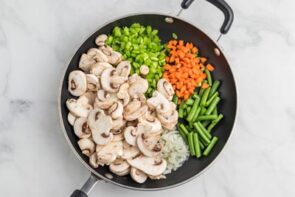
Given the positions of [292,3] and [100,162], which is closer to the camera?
[100,162]

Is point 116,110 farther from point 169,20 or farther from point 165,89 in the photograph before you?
point 169,20

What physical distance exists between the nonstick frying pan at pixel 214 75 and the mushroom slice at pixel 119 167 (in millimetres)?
23

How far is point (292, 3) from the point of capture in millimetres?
1896

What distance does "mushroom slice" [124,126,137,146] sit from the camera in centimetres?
161

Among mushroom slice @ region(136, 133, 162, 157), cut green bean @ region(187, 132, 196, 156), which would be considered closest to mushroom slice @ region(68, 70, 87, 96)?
mushroom slice @ region(136, 133, 162, 157)

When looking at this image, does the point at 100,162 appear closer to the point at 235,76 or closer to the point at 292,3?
the point at 235,76

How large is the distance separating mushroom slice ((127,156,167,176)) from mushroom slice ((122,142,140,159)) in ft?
0.04

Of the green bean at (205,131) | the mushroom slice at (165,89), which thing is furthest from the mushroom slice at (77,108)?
the green bean at (205,131)

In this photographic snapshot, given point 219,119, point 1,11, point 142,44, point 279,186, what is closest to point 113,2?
point 142,44

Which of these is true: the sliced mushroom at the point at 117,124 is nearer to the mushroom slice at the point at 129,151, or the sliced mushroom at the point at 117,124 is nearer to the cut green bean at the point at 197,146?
the mushroom slice at the point at 129,151

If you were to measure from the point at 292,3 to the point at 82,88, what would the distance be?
738 millimetres

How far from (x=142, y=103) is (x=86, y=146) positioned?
19 centimetres

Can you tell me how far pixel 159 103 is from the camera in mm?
1659

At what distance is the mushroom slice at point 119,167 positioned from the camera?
1.61 m
